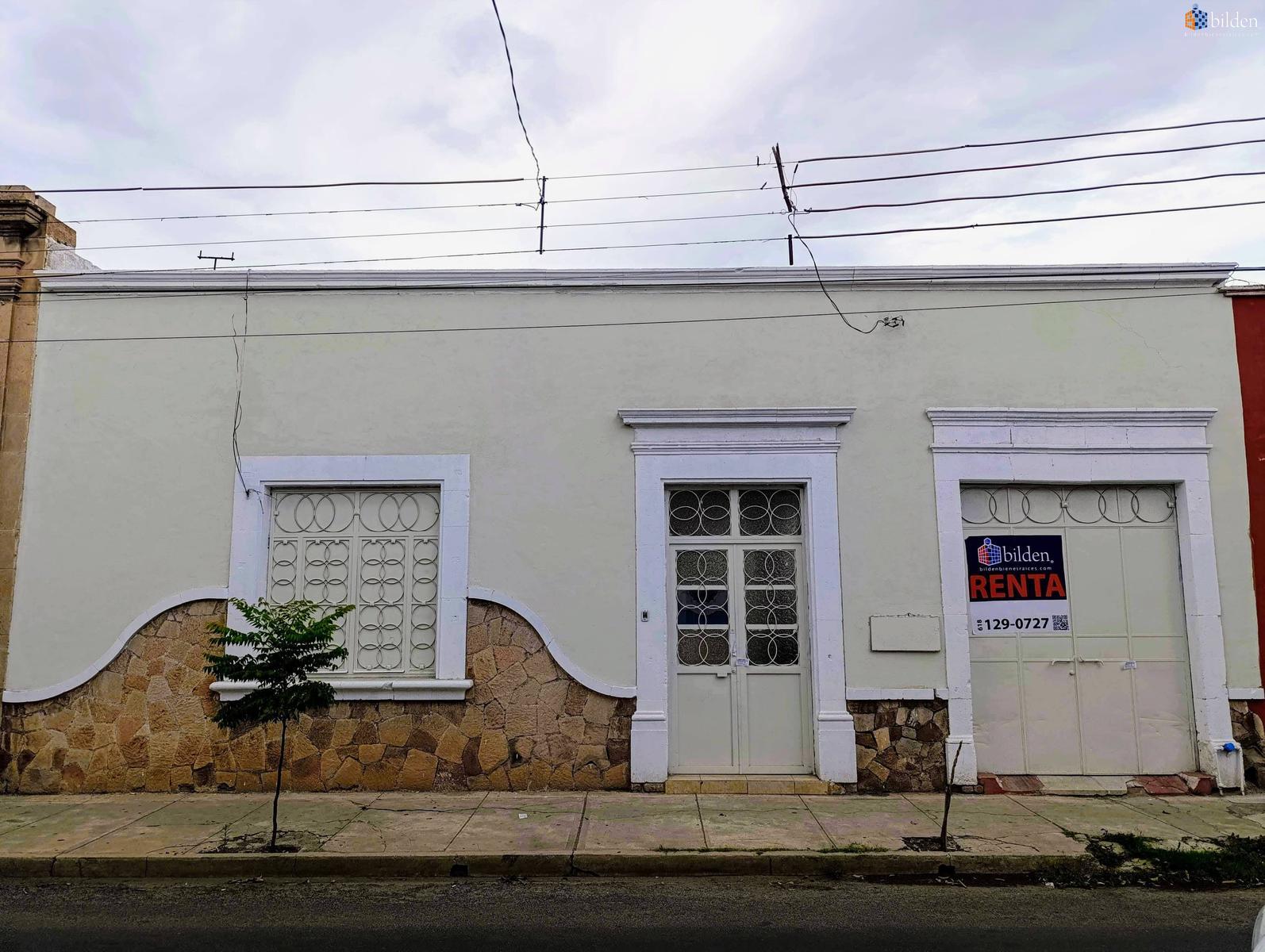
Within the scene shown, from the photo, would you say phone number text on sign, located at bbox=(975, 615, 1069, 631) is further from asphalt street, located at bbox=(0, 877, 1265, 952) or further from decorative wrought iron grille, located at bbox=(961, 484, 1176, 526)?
asphalt street, located at bbox=(0, 877, 1265, 952)

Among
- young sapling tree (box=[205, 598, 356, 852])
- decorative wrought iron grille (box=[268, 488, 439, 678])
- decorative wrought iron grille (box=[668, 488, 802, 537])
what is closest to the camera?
young sapling tree (box=[205, 598, 356, 852])

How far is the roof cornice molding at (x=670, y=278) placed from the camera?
8.81 metres

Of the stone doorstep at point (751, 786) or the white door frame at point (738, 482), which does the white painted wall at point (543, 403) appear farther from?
the stone doorstep at point (751, 786)

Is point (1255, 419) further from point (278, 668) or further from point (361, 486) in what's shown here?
point (278, 668)

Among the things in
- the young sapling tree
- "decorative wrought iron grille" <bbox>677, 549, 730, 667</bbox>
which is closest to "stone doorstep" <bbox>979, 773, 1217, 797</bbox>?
"decorative wrought iron grille" <bbox>677, 549, 730, 667</bbox>

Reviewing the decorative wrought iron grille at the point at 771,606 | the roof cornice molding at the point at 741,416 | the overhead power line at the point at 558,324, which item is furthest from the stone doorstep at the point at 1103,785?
the overhead power line at the point at 558,324

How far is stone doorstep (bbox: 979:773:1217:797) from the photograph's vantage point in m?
8.23

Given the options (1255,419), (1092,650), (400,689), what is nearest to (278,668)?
(400,689)

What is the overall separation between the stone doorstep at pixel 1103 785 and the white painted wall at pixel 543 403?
47.8 inches

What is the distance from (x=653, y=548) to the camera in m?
8.54

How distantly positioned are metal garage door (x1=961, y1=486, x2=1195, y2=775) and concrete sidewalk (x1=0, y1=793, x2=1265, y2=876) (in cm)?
53

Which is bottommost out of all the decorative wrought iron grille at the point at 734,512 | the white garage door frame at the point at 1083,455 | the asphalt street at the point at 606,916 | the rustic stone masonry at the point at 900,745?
the asphalt street at the point at 606,916

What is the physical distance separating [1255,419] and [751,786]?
584 cm

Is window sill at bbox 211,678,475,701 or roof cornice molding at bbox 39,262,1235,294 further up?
roof cornice molding at bbox 39,262,1235,294
